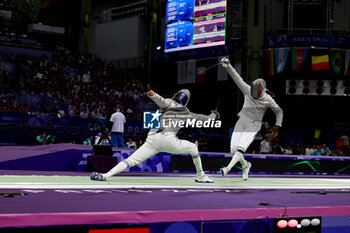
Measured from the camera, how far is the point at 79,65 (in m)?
26.1

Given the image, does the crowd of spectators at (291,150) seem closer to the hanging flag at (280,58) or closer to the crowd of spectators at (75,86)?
the hanging flag at (280,58)

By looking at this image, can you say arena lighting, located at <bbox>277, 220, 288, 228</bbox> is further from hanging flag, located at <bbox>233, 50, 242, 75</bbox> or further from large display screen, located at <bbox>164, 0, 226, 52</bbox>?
hanging flag, located at <bbox>233, 50, 242, 75</bbox>

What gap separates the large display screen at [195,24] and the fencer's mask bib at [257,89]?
9627 mm

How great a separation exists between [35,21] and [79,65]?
313 inches

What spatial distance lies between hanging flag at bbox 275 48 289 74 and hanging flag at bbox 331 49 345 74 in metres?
2.29

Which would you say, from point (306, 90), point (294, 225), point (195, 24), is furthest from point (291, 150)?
point (294, 225)

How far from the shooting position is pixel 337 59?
22297 mm

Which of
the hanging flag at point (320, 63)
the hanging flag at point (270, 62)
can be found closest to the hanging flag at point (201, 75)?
the hanging flag at point (270, 62)

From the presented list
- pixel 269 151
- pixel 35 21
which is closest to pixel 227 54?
pixel 269 151

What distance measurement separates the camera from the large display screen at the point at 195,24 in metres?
16.9

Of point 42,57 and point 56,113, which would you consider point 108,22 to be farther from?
point 56,113

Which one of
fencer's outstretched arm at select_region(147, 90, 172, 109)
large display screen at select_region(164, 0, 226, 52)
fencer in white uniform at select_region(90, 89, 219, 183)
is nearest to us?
fencer's outstretched arm at select_region(147, 90, 172, 109)

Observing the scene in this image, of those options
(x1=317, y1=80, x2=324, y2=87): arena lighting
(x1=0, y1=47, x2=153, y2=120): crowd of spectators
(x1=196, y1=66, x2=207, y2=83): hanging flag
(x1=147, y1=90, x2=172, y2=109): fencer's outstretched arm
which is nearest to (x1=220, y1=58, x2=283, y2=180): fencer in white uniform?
(x1=147, y1=90, x2=172, y2=109): fencer's outstretched arm

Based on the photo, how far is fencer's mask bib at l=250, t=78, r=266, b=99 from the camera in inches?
287
